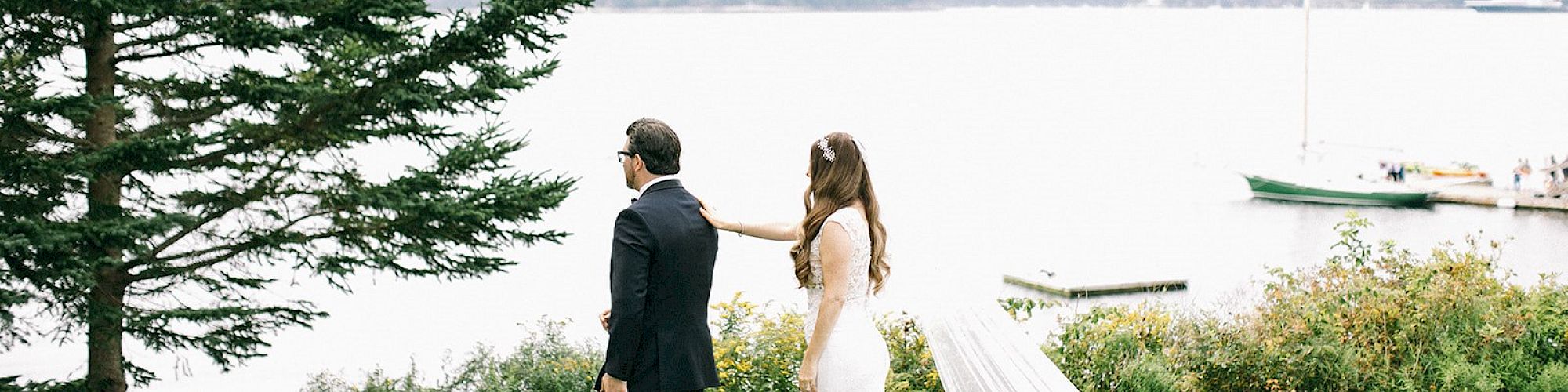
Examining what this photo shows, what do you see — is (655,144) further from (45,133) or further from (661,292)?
(45,133)

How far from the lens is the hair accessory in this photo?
3.31 m

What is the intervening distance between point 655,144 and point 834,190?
51 centimetres

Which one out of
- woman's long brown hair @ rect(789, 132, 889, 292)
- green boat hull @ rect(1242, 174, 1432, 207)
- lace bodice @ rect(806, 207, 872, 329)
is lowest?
lace bodice @ rect(806, 207, 872, 329)

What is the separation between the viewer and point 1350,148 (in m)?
59.8

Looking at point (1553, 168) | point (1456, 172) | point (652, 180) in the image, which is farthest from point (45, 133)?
point (1456, 172)

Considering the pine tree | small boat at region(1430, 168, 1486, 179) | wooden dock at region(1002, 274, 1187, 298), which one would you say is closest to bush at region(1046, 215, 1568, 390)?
the pine tree

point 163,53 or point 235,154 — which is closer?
point 163,53

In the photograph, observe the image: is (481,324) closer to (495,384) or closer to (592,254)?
(592,254)

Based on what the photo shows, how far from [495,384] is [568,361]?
1.92ft

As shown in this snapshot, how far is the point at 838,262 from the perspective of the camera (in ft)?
11.0

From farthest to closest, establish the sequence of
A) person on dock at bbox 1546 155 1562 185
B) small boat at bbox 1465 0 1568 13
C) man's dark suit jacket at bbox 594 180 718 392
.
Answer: small boat at bbox 1465 0 1568 13
person on dock at bbox 1546 155 1562 185
man's dark suit jacket at bbox 594 180 718 392

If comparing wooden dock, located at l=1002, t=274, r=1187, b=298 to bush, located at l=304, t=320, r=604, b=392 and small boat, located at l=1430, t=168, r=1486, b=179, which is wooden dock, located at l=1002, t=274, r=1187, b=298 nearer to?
bush, located at l=304, t=320, r=604, b=392

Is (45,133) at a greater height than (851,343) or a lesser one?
greater

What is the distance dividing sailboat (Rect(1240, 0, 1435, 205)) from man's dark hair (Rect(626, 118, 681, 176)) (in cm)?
4460
